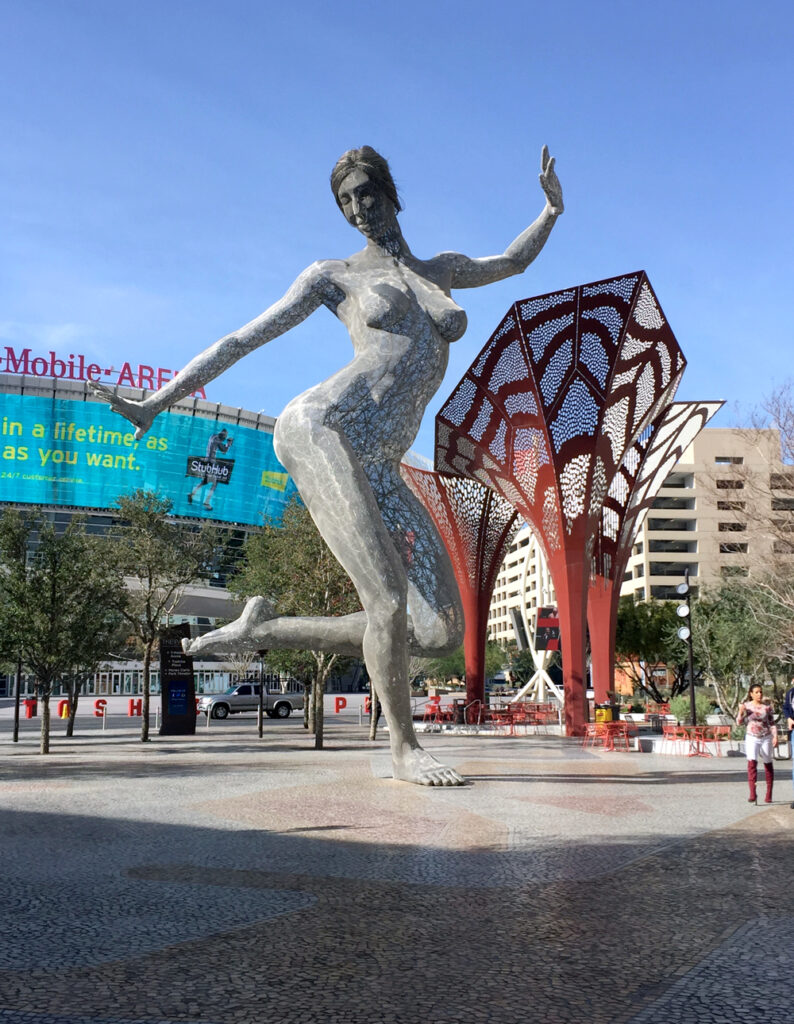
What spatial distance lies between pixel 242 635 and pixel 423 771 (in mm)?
2046

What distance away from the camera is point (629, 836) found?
664cm

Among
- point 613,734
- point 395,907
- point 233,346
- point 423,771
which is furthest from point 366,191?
point 613,734

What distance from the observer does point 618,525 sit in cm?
2616

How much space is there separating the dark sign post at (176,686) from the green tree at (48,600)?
4.07m

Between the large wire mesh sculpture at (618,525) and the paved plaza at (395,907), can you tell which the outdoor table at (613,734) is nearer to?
the large wire mesh sculpture at (618,525)

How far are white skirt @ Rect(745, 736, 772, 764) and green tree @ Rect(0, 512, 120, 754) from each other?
12488 mm

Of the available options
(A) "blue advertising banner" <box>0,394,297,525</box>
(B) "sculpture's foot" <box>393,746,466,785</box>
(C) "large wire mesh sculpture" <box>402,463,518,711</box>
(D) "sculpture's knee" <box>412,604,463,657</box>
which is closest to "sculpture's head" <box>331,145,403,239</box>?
(D) "sculpture's knee" <box>412,604,463,657</box>

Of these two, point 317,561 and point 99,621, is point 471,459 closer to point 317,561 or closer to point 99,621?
point 317,561

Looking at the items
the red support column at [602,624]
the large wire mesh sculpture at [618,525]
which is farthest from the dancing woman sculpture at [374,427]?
the red support column at [602,624]

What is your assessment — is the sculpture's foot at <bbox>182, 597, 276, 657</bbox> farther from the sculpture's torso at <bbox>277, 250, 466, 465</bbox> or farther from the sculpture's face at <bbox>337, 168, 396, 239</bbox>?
the sculpture's face at <bbox>337, 168, 396, 239</bbox>

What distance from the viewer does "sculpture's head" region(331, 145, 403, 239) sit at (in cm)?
872

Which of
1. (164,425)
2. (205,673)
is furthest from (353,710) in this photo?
(164,425)

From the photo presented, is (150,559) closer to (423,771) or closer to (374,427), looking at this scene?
(423,771)

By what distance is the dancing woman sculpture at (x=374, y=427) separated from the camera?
8141mm
